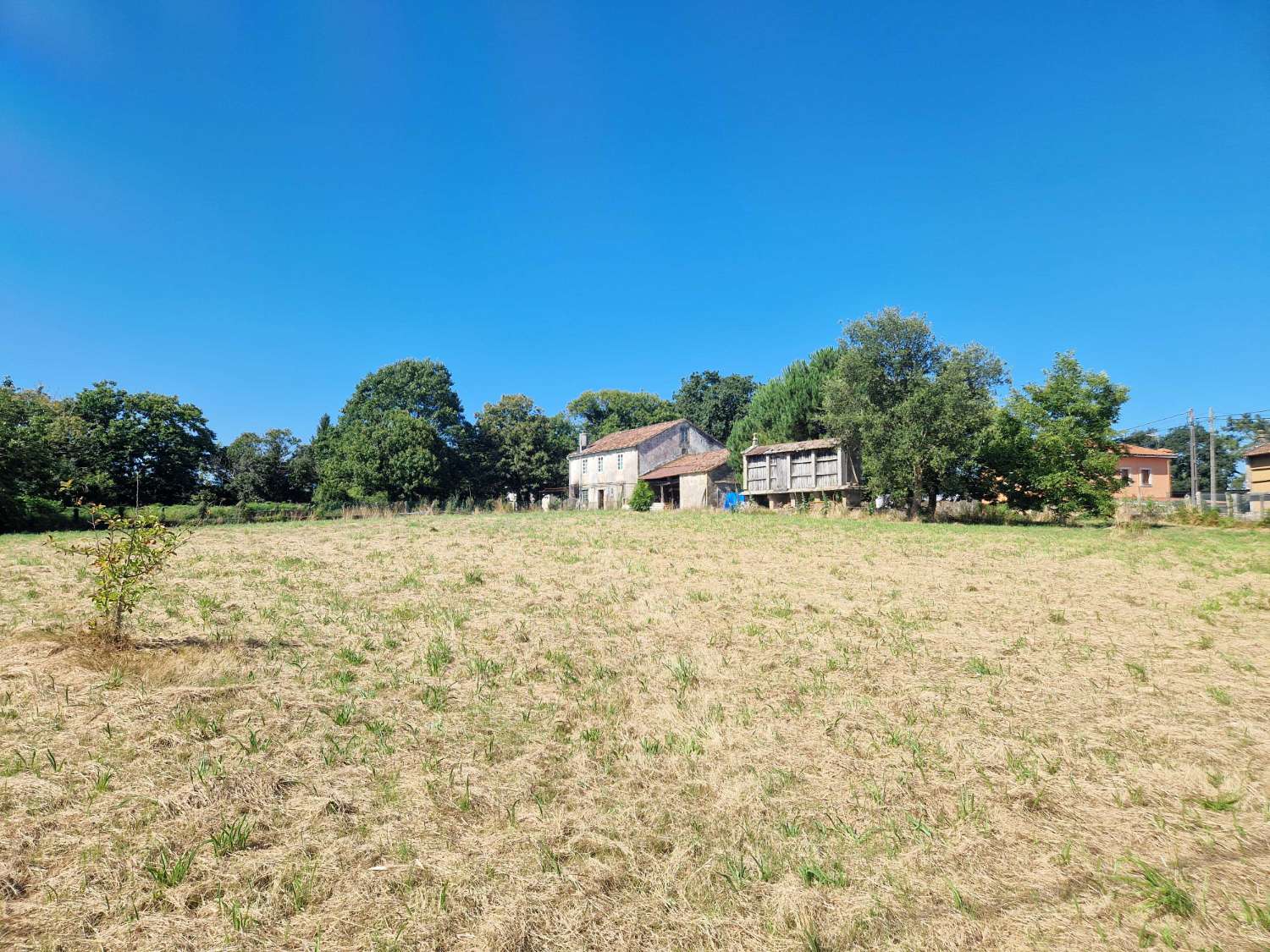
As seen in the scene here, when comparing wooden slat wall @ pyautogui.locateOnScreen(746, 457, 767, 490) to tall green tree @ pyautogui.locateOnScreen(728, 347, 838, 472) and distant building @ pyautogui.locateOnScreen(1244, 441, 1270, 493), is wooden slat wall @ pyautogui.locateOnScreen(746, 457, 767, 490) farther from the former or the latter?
distant building @ pyautogui.locateOnScreen(1244, 441, 1270, 493)

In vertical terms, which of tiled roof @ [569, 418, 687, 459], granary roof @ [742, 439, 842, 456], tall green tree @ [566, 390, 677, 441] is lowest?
granary roof @ [742, 439, 842, 456]

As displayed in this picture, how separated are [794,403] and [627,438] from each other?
55.7 ft

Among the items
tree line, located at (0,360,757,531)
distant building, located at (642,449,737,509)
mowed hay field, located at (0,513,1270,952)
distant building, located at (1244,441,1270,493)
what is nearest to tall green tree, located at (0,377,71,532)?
tree line, located at (0,360,757,531)

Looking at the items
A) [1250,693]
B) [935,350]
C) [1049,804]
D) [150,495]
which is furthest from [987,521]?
[150,495]

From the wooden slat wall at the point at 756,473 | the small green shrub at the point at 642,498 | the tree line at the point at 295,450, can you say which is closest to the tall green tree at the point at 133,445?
the tree line at the point at 295,450

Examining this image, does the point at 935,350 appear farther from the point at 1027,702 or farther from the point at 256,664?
the point at 256,664

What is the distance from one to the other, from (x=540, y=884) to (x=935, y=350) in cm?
3169

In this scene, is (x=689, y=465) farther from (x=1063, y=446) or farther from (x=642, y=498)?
(x=1063, y=446)

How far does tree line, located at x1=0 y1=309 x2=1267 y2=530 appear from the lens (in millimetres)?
27688

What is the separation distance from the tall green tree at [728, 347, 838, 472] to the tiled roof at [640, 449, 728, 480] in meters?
2.10

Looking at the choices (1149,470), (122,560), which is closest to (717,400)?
(1149,470)

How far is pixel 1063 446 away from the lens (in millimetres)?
27844

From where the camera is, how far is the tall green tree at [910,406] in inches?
1072

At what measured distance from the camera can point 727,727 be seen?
5.50 meters
